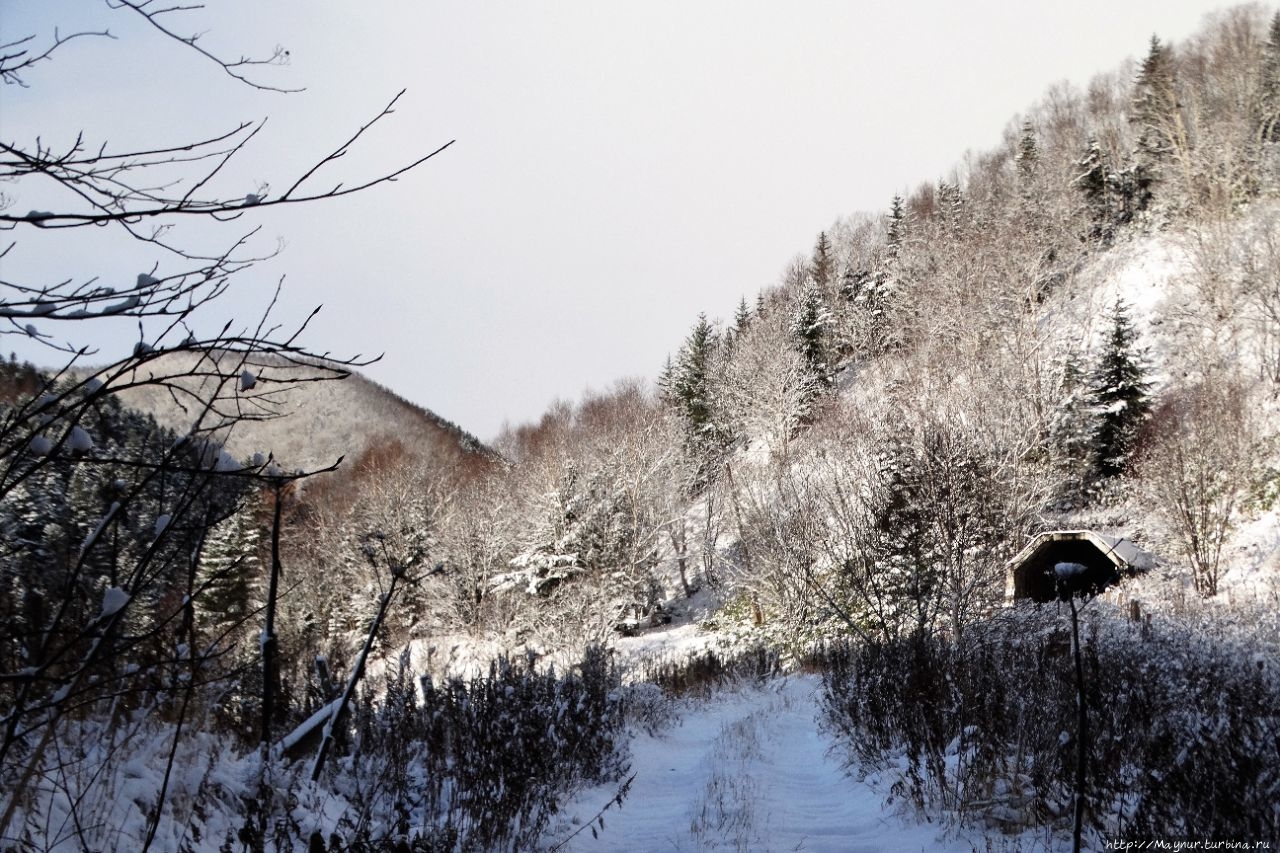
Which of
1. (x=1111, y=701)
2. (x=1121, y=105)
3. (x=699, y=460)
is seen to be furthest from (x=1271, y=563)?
(x=1121, y=105)

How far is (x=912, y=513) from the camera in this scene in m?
10.9

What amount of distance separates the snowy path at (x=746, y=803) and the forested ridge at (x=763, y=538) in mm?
347

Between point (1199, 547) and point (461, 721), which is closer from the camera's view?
point (461, 721)

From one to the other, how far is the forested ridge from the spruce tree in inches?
3.9

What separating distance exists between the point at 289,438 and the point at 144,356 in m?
61.3

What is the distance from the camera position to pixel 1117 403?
2177 centimetres

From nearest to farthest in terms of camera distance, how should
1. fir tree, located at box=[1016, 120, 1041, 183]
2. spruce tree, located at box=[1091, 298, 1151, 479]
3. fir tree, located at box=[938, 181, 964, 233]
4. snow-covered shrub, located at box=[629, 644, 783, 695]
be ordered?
1. snow-covered shrub, located at box=[629, 644, 783, 695]
2. spruce tree, located at box=[1091, 298, 1151, 479]
3. fir tree, located at box=[938, 181, 964, 233]
4. fir tree, located at box=[1016, 120, 1041, 183]

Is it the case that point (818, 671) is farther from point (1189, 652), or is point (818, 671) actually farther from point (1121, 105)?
point (1121, 105)

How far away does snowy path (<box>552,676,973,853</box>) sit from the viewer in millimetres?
3996

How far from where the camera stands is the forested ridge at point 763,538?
226cm

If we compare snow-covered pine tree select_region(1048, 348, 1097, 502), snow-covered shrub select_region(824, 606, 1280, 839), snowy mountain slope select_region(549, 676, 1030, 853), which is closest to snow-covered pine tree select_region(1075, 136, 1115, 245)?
snow-covered pine tree select_region(1048, 348, 1097, 502)

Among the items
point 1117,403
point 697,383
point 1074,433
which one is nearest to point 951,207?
point 697,383

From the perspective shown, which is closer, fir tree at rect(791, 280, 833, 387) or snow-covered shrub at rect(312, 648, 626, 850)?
snow-covered shrub at rect(312, 648, 626, 850)

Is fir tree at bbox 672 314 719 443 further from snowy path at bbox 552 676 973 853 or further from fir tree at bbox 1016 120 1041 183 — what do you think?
snowy path at bbox 552 676 973 853
